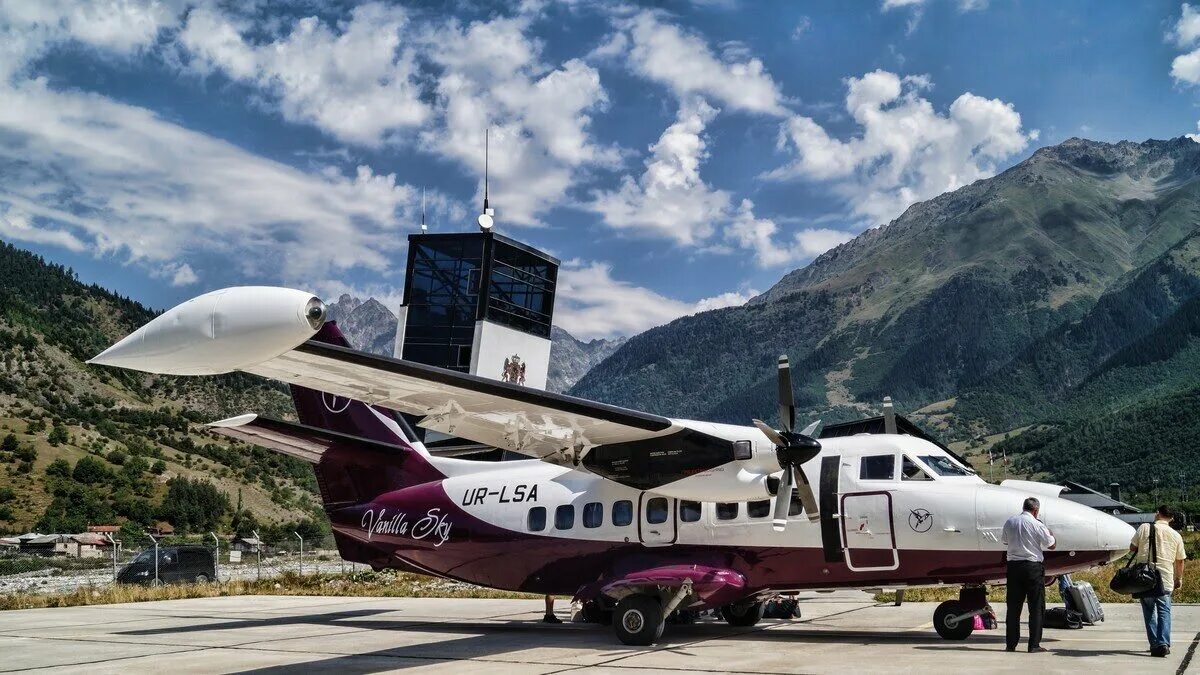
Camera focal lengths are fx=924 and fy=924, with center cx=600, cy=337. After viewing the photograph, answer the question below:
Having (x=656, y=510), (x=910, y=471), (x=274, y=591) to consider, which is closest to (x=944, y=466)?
(x=910, y=471)

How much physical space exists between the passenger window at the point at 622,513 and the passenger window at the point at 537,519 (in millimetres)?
1626

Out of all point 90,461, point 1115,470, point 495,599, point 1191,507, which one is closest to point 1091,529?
point 495,599

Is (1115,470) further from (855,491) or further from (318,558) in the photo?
(855,491)

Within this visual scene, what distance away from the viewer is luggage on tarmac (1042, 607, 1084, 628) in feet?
51.0

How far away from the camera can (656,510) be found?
16.4 m

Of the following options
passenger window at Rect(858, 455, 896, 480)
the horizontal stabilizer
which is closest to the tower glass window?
the horizontal stabilizer

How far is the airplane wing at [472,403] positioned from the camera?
1101 centimetres

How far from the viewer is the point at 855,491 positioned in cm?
1517

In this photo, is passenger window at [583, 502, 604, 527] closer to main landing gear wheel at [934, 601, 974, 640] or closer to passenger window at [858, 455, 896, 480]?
passenger window at [858, 455, 896, 480]

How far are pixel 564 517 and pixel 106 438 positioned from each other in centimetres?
10124

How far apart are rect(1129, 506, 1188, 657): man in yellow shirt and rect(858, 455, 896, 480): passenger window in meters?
3.53

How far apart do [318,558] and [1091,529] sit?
44.5 metres

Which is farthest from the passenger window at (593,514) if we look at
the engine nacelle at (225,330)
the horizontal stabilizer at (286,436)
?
the engine nacelle at (225,330)

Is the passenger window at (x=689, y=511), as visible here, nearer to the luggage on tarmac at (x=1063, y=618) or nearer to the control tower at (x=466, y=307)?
the luggage on tarmac at (x=1063, y=618)
